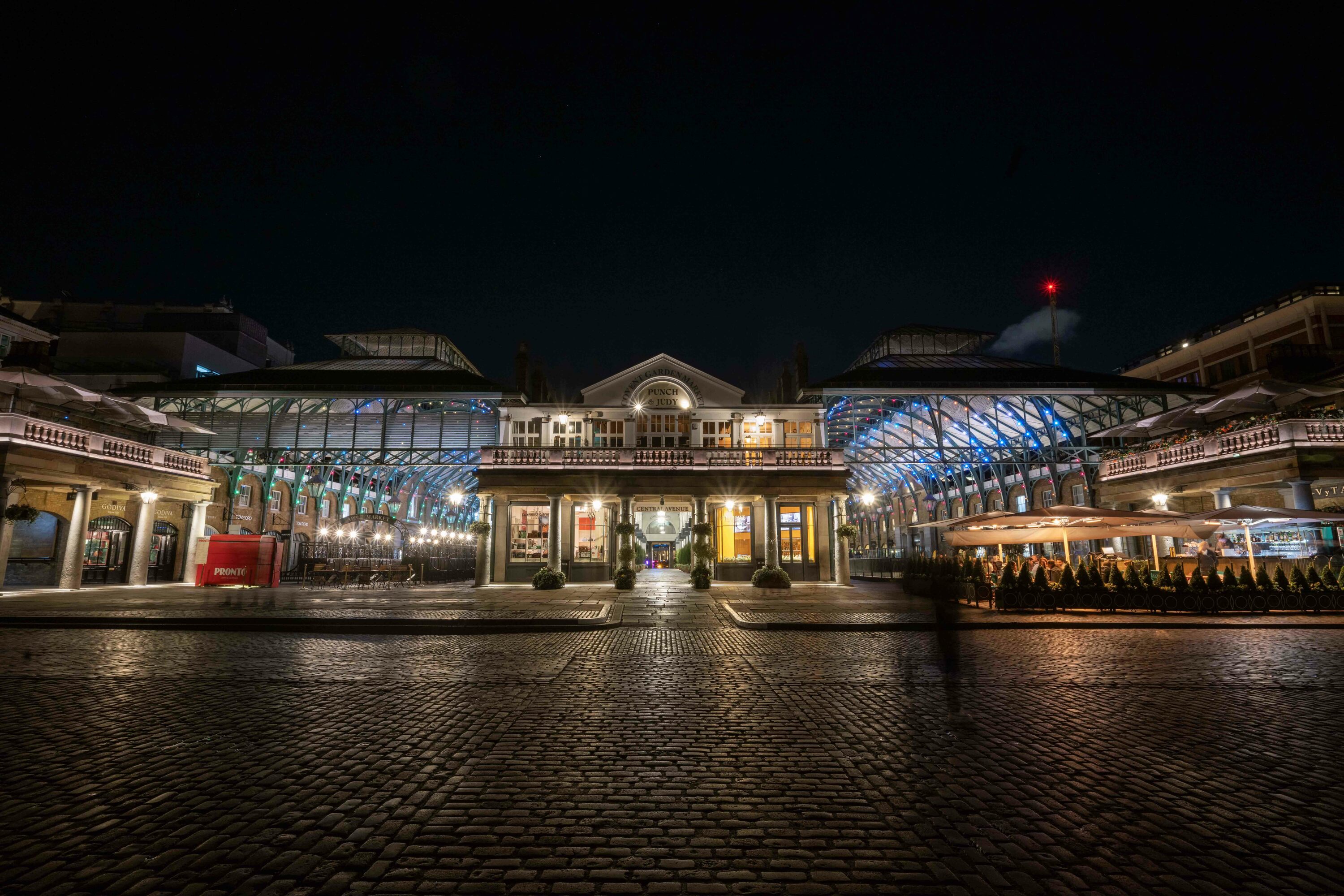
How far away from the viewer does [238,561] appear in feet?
85.5

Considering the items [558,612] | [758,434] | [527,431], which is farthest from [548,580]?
[758,434]

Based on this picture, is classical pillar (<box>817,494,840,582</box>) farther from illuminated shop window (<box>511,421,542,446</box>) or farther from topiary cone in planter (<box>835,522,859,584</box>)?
illuminated shop window (<box>511,421,542,446</box>)

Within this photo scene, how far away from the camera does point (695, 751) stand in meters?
5.34

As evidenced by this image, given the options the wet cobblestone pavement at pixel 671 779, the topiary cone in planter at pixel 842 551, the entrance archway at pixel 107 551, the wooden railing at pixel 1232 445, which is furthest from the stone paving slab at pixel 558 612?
the wooden railing at pixel 1232 445

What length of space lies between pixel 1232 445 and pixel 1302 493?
3.18 meters

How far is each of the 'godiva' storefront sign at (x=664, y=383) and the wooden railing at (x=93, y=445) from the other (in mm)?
20694

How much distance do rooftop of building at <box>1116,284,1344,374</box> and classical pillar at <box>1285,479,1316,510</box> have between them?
2272 centimetres

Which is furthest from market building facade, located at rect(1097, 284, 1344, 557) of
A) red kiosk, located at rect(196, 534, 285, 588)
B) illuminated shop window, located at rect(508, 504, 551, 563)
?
red kiosk, located at rect(196, 534, 285, 588)

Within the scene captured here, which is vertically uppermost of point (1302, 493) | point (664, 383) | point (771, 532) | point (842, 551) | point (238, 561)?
point (664, 383)

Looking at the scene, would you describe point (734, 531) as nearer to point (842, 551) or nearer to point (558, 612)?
point (842, 551)

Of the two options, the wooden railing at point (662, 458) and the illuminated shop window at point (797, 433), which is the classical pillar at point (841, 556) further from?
the illuminated shop window at point (797, 433)

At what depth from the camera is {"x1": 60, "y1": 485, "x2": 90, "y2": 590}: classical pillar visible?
83.5ft

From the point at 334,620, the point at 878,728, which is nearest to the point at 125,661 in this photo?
the point at 334,620

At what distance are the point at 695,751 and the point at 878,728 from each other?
189cm
